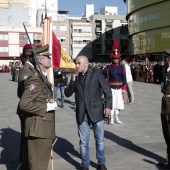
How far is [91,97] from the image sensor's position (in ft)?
17.2

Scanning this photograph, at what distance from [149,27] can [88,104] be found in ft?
144

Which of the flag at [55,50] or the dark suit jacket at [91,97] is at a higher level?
the flag at [55,50]

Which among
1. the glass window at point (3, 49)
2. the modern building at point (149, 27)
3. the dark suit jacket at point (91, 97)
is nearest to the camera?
the dark suit jacket at point (91, 97)

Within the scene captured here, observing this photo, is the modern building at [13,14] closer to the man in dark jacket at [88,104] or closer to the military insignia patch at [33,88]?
the man in dark jacket at [88,104]

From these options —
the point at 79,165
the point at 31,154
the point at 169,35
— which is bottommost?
the point at 79,165

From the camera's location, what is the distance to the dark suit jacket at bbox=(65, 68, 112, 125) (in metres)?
5.23

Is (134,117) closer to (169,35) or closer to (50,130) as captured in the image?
(50,130)

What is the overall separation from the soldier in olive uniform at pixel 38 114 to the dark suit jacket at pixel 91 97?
113cm

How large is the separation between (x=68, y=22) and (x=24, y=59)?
8090cm

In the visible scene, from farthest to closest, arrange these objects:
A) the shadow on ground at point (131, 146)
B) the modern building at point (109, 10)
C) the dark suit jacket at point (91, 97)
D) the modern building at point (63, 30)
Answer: the modern building at point (109, 10)
the modern building at point (63, 30)
the shadow on ground at point (131, 146)
the dark suit jacket at point (91, 97)

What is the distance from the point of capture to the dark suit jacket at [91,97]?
5230 mm

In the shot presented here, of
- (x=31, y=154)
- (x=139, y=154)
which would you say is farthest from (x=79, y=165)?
(x=31, y=154)

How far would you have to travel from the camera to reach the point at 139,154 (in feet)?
20.7

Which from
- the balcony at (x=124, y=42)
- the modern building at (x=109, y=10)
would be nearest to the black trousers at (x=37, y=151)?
the balcony at (x=124, y=42)
